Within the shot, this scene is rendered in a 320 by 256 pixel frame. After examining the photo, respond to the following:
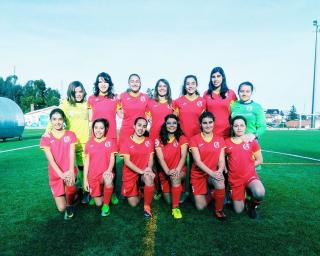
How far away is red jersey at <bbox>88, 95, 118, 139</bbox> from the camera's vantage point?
15.8 feet

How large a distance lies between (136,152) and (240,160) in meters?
1.48

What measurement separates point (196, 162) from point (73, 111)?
2056 millimetres

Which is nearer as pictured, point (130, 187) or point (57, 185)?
point (57, 185)

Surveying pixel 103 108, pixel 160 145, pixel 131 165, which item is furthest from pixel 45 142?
pixel 160 145

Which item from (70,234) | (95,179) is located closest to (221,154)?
(95,179)

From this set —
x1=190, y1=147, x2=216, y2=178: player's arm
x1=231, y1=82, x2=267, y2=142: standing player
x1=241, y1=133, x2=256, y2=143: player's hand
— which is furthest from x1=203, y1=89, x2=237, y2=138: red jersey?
x1=190, y1=147, x2=216, y2=178: player's arm

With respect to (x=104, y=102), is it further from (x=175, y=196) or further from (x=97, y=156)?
(x=175, y=196)

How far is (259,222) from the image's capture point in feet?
12.2

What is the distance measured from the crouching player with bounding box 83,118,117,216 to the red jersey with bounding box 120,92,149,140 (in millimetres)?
538

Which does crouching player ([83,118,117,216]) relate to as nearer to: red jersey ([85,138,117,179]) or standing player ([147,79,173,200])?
red jersey ([85,138,117,179])

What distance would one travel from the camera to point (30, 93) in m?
62.6

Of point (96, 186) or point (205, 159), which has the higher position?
point (205, 159)

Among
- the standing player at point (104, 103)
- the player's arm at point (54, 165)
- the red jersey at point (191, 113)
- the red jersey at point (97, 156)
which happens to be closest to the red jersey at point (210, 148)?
the red jersey at point (191, 113)

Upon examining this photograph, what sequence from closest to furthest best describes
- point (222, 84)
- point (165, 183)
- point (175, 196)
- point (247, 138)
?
point (175, 196)
point (247, 138)
point (222, 84)
point (165, 183)
